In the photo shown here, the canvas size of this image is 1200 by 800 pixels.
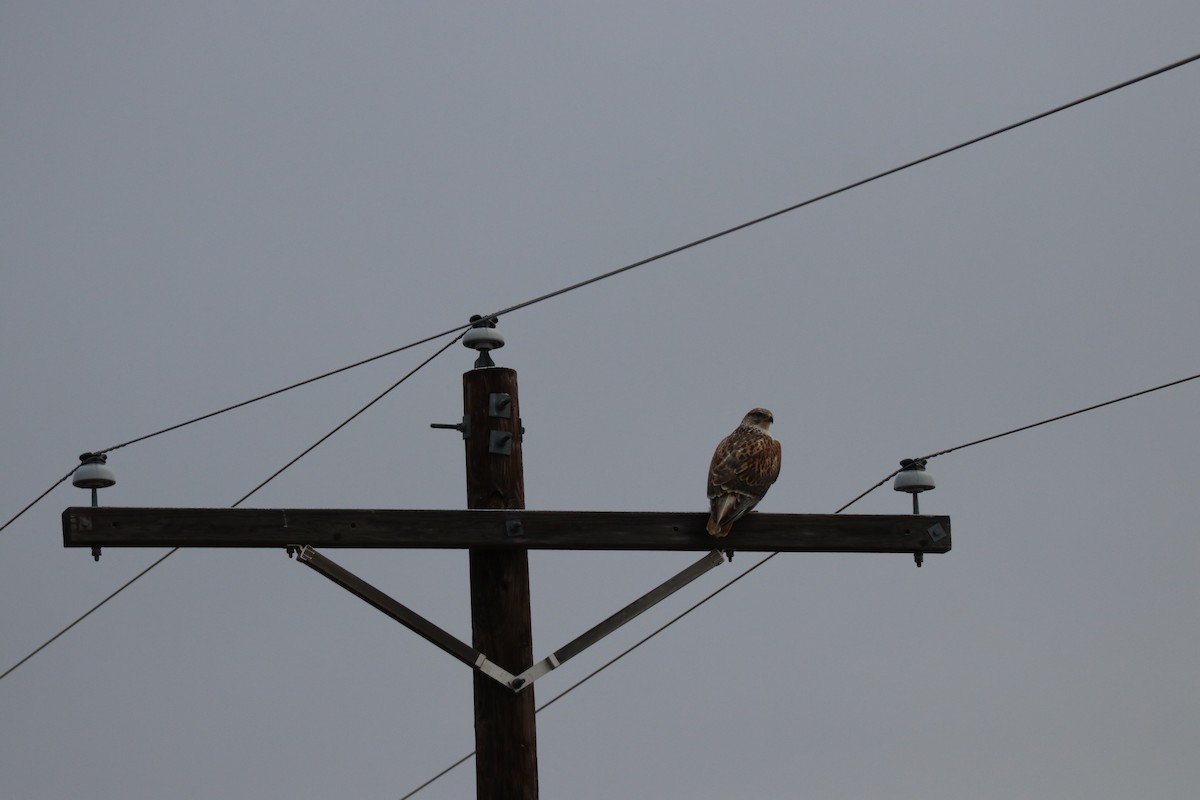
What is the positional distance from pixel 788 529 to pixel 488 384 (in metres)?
1.95

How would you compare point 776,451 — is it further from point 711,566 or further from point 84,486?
point 84,486

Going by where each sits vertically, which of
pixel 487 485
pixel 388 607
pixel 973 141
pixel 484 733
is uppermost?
pixel 973 141

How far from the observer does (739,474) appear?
10594 millimetres

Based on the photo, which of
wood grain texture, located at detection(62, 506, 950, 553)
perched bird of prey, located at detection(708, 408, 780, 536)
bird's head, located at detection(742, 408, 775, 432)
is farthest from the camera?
bird's head, located at detection(742, 408, 775, 432)

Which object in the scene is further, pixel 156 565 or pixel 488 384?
pixel 156 565

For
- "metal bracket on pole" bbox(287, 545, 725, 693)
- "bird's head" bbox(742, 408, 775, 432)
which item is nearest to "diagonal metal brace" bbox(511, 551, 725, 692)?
"metal bracket on pole" bbox(287, 545, 725, 693)

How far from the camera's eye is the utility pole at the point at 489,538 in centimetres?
976

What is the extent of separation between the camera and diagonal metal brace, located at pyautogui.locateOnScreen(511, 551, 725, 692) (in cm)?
986

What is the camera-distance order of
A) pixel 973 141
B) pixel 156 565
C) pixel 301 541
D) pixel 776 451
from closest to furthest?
pixel 301 541 → pixel 973 141 → pixel 776 451 → pixel 156 565

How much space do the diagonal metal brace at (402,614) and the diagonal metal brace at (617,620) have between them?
0.38ft

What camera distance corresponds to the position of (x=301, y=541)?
9.85m

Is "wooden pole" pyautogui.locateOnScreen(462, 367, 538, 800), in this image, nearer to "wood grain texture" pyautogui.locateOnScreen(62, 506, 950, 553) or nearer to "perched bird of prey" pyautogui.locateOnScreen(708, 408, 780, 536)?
"wood grain texture" pyautogui.locateOnScreen(62, 506, 950, 553)

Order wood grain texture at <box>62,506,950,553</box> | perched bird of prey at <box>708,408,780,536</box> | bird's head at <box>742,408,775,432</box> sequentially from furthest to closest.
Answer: bird's head at <box>742,408,775,432</box> < perched bird of prey at <box>708,408,780,536</box> < wood grain texture at <box>62,506,950,553</box>

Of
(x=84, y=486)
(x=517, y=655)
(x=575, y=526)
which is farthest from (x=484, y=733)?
(x=84, y=486)
